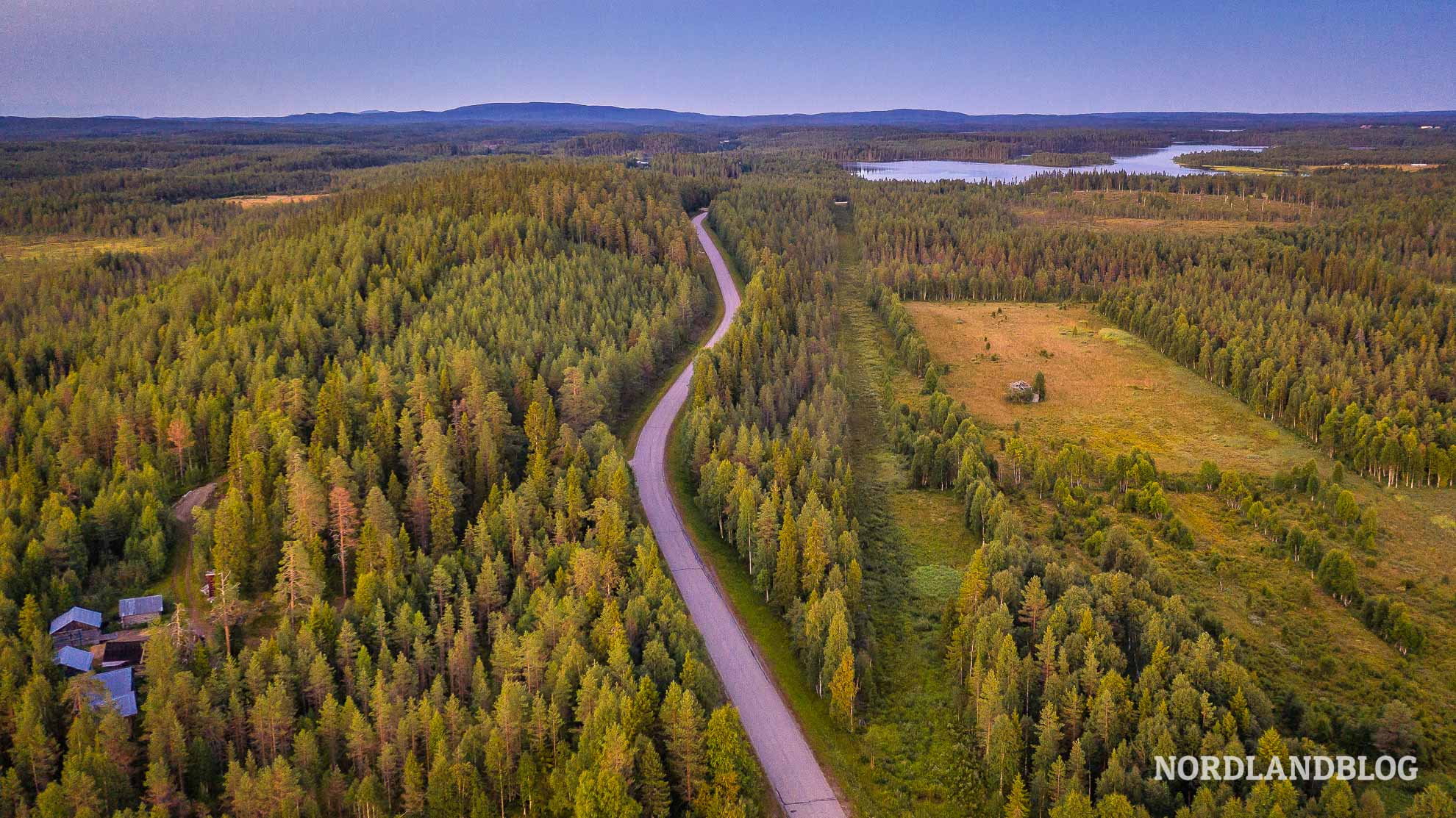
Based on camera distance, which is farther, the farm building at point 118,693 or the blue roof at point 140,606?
the blue roof at point 140,606

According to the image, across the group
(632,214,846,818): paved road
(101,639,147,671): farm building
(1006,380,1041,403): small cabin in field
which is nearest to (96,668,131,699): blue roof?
(101,639,147,671): farm building

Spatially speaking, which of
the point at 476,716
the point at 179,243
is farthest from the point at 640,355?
the point at 179,243

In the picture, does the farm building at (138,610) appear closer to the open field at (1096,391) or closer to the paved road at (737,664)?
the paved road at (737,664)

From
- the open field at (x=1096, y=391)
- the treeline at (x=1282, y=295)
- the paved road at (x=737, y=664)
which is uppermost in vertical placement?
the treeline at (x=1282, y=295)

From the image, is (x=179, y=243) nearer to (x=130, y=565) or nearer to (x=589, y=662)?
(x=130, y=565)

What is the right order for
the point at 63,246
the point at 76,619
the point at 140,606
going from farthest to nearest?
the point at 63,246, the point at 140,606, the point at 76,619

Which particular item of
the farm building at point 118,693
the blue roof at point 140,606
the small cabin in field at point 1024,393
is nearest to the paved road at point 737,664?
the farm building at point 118,693

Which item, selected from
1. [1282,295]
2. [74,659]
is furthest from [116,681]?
[1282,295]

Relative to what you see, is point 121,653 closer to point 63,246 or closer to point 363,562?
point 363,562
